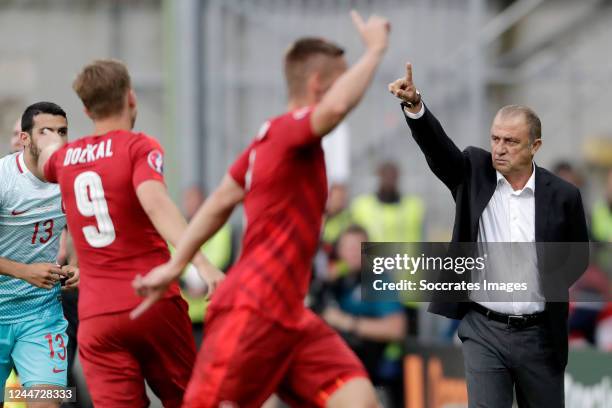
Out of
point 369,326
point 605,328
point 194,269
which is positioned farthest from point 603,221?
point 194,269

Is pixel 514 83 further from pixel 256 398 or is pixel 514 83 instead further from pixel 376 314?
pixel 256 398

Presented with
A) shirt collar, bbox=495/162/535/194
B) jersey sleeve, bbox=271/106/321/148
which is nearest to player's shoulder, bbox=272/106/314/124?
jersey sleeve, bbox=271/106/321/148

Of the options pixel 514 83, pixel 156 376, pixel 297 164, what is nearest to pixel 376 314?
pixel 514 83

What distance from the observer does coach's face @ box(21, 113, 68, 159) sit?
7559mm

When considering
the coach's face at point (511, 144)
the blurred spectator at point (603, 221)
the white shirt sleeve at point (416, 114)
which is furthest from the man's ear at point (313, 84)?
the blurred spectator at point (603, 221)

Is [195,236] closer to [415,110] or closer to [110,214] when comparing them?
[110,214]

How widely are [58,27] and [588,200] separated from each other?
25.9 ft

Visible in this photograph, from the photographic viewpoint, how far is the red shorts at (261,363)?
5910 mm

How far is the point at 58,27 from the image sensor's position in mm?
17656

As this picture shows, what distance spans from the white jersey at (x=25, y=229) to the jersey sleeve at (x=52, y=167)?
669 millimetres

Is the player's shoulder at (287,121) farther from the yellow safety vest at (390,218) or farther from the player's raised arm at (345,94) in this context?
the yellow safety vest at (390,218)

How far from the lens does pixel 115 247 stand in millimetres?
6684

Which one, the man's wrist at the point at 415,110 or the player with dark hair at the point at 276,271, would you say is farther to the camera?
the man's wrist at the point at 415,110

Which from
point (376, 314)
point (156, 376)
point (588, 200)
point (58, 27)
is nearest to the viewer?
point (156, 376)
